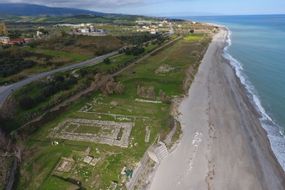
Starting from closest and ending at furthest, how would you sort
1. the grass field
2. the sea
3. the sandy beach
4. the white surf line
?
the grass field → the sandy beach → the white surf line → the sea

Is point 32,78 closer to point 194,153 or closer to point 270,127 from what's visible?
point 194,153

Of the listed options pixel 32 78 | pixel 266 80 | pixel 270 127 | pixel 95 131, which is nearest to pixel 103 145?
pixel 95 131

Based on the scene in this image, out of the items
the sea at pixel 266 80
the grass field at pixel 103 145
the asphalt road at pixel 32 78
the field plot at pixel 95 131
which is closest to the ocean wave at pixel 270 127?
the sea at pixel 266 80

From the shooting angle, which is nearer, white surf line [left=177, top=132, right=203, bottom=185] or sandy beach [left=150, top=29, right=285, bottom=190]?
sandy beach [left=150, top=29, right=285, bottom=190]

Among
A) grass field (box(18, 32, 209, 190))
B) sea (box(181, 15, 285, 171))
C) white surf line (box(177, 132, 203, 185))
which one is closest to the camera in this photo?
grass field (box(18, 32, 209, 190))

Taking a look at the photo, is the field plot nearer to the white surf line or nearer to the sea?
the white surf line

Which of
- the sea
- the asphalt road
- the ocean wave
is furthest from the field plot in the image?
the sea

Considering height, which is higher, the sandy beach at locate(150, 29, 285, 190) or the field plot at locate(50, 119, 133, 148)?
the field plot at locate(50, 119, 133, 148)
